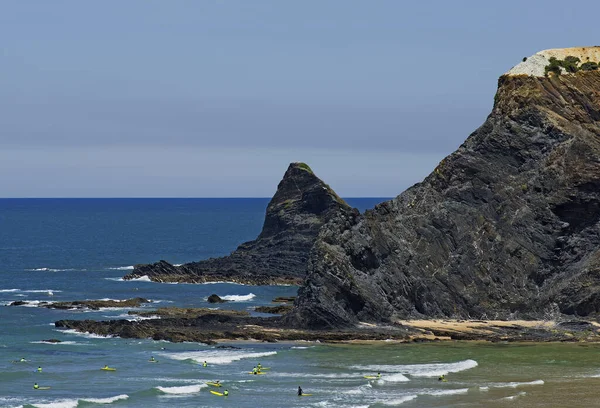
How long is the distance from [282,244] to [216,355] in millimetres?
80080

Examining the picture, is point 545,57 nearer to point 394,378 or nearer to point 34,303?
point 394,378

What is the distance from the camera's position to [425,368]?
82.5 m

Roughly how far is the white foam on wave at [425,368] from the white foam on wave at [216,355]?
860 cm

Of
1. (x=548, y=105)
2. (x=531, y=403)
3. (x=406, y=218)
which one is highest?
(x=548, y=105)

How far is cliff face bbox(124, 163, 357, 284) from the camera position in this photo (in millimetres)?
154125

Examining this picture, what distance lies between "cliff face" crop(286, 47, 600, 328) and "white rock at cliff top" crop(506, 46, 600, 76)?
1262mm

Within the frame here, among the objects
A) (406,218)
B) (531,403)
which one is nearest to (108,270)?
(406,218)

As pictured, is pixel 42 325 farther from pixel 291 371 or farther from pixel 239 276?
pixel 239 276

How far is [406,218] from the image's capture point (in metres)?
105

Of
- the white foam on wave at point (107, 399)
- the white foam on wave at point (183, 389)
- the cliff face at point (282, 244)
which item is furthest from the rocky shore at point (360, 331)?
the cliff face at point (282, 244)

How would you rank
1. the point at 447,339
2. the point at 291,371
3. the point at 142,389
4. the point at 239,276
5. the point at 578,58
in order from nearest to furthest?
the point at 142,389 → the point at 291,371 → the point at 447,339 → the point at 578,58 → the point at 239,276

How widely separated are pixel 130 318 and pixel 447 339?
103 feet

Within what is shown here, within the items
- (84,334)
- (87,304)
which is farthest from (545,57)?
(87,304)

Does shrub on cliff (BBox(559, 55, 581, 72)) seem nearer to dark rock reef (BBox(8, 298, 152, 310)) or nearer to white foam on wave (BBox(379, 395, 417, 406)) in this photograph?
dark rock reef (BBox(8, 298, 152, 310))
